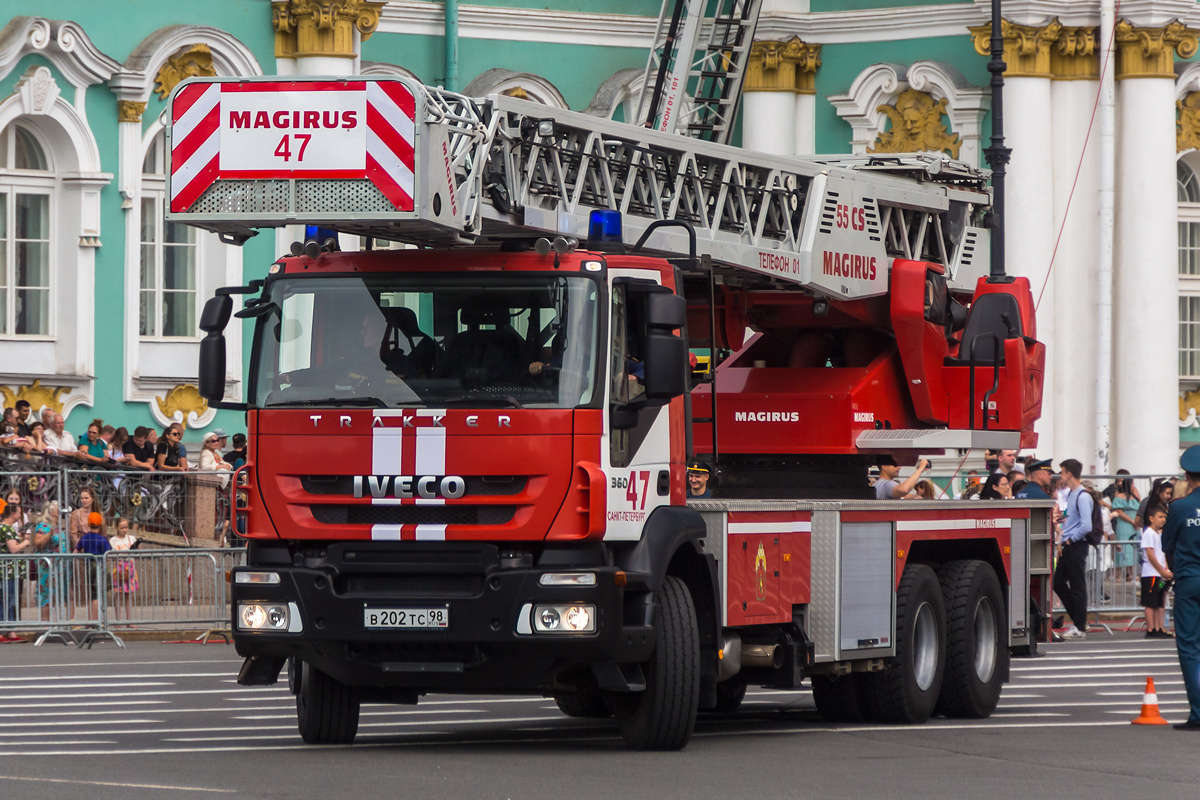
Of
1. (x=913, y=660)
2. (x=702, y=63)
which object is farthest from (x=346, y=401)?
(x=702, y=63)

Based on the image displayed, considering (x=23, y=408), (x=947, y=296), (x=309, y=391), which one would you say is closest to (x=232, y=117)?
(x=309, y=391)

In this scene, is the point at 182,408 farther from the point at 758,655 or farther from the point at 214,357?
the point at 214,357

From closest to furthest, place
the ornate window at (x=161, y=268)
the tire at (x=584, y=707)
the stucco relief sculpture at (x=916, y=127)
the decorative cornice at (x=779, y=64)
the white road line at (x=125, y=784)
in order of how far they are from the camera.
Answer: the white road line at (x=125, y=784) < the tire at (x=584, y=707) < the ornate window at (x=161, y=268) < the stucco relief sculpture at (x=916, y=127) < the decorative cornice at (x=779, y=64)

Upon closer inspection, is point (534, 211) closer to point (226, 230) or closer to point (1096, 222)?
point (226, 230)

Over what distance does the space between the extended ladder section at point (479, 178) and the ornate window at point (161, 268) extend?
54.7ft

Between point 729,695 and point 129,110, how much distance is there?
17.8 m

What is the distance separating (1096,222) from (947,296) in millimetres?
16971

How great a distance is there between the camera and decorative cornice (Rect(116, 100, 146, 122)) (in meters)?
31.6

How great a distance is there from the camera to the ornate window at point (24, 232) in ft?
103

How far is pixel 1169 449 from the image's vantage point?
34.7 m

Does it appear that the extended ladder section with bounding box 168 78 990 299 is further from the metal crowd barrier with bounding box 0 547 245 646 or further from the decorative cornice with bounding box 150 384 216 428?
the decorative cornice with bounding box 150 384 216 428

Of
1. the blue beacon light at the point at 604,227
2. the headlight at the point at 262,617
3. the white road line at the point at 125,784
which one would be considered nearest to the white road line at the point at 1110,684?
the blue beacon light at the point at 604,227

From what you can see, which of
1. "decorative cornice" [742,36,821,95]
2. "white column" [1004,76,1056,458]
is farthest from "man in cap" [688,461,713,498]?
"decorative cornice" [742,36,821,95]

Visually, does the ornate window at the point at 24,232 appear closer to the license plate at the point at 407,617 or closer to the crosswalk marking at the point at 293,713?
the crosswalk marking at the point at 293,713
